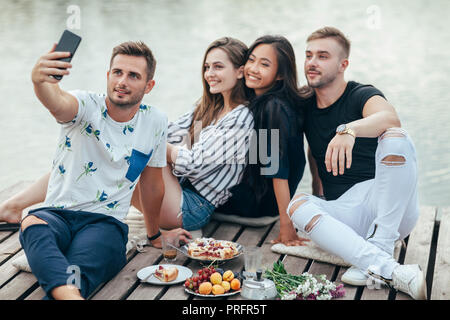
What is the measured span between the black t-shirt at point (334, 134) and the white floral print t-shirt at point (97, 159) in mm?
982

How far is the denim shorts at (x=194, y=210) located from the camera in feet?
11.8

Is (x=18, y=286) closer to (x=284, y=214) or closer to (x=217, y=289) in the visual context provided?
(x=217, y=289)

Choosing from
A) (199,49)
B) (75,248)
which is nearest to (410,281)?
(75,248)

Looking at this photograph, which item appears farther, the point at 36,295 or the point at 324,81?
the point at 324,81

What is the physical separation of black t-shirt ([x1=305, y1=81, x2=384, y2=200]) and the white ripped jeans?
0.51 feet

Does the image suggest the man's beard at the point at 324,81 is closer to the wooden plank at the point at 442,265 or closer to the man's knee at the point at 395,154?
the man's knee at the point at 395,154

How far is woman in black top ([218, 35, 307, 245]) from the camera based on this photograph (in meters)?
3.49

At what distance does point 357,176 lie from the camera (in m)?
3.38

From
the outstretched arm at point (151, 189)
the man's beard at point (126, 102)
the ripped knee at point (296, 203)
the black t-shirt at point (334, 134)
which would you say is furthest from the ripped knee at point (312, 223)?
the man's beard at point (126, 102)

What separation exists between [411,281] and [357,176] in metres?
0.74

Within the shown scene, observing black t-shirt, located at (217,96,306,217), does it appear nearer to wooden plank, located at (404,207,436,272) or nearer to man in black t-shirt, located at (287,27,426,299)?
man in black t-shirt, located at (287,27,426,299)

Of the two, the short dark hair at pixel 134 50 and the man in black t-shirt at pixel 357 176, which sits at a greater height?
the short dark hair at pixel 134 50

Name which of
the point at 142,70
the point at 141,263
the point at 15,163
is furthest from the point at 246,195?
the point at 15,163

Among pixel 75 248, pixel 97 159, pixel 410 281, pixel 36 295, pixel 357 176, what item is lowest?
pixel 36 295
